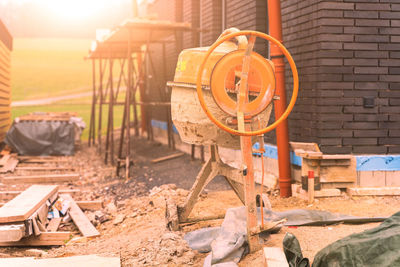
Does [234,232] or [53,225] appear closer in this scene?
[234,232]

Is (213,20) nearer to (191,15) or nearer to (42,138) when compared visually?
(191,15)

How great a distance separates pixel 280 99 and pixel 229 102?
8.96 feet

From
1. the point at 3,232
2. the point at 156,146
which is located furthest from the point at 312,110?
the point at 156,146

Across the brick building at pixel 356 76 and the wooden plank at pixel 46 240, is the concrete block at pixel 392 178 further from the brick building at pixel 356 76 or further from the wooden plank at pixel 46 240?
the wooden plank at pixel 46 240

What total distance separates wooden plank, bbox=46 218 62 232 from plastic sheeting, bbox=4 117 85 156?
784 centimetres

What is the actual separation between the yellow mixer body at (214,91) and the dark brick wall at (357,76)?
88.9 inches

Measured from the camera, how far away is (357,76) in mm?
6312

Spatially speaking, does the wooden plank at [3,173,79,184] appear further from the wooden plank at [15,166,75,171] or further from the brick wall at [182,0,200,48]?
the brick wall at [182,0,200,48]

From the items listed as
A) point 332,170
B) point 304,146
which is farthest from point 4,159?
point 332,170

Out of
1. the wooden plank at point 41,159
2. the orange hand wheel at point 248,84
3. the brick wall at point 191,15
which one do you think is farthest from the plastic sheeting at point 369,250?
the wooden plank at point 41,159

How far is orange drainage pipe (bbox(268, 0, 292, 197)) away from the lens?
21.1 feet

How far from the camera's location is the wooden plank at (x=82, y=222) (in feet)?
20.0

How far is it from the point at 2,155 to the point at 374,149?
10.7 m

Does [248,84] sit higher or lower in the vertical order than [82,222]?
higher
